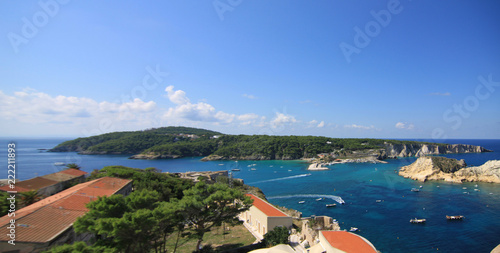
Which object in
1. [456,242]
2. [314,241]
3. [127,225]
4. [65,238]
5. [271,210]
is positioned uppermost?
[127,225]

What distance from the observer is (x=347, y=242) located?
1227cm

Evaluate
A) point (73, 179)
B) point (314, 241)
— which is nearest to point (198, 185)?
point (314, 241)

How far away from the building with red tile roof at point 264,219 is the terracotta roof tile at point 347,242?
2.66 metres

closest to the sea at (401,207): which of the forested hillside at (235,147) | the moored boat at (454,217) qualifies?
the moored boat at (454,217)

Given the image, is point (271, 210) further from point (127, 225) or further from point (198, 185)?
point (127, 225)

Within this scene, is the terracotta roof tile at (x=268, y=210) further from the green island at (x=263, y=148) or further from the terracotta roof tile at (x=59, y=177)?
the green island at (x=263, y=148)

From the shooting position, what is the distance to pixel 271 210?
639 inches

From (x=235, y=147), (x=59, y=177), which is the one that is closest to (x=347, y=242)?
(x=59, y=177)

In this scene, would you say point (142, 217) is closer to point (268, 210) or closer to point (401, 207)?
point (268, 210)

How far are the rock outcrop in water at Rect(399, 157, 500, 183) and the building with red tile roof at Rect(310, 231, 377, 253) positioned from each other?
41.1 meters

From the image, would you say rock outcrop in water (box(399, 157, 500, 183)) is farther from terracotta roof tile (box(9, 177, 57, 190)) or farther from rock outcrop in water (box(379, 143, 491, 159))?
terracotta roof tile (box(9, 177, 57, 190))

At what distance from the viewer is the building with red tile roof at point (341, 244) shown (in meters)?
11.5

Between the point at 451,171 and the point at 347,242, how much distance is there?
1907 inches

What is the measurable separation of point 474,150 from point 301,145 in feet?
269
